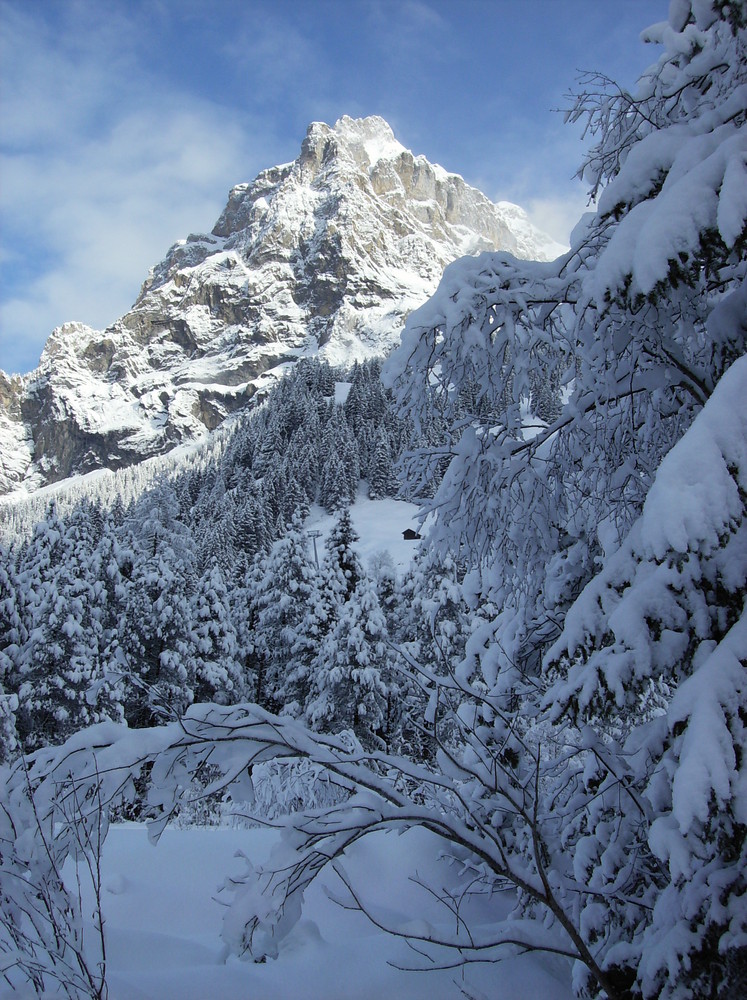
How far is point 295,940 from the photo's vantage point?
3.17 meters

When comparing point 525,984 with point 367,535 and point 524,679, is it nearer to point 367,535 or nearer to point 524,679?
point 524,679

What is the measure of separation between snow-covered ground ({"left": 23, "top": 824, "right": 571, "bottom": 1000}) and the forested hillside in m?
0.15

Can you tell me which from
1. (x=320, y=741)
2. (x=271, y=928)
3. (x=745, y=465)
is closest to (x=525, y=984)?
(x=271, y=928)

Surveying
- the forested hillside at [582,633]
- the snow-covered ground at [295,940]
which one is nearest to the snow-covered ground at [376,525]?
the snow-covered ground at [295,940]

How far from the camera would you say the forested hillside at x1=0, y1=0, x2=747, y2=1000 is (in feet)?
6.48

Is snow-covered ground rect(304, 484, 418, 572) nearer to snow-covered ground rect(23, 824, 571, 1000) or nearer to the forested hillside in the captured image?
snow-covered ground rect(23, 824, 571, 1000)

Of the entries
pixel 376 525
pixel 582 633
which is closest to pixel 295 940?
pixel 582 633

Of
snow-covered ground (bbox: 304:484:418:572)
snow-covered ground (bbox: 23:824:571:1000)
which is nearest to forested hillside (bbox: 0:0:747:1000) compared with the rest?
snow-covered ground (bbox: 23:824:571:1000)

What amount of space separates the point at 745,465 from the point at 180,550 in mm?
23279

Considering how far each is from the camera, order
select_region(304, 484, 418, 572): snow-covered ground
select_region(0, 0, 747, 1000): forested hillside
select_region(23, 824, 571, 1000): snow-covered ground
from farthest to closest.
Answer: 1. select_region(304, 484, 418, 572): snow-covered ground
2. select_region(23, 824, 571, 1000): snow-covered ground
3. select_region(0, 0, 747, 1000): forested hillside

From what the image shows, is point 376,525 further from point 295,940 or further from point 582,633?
point 582,633

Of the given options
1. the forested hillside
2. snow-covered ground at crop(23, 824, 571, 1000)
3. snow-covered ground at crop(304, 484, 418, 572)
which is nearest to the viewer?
the forested hillside

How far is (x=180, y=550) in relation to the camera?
23.2m

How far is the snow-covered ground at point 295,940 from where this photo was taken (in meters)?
2.73
